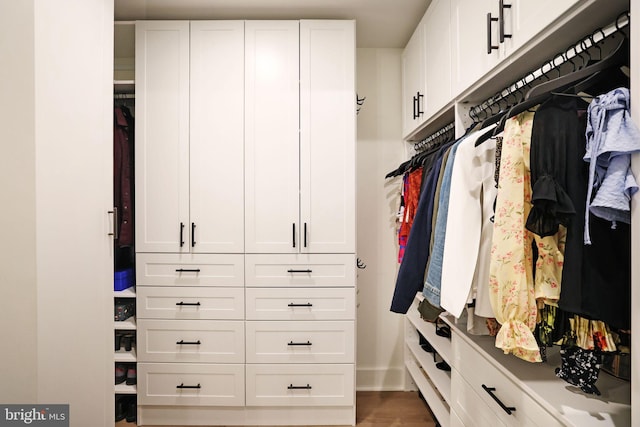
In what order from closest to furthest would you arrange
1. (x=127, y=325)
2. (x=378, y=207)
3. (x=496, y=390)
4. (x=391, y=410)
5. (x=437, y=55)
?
1. (x=496, y=390)
2. (x=437, y=55)
3. (x=127, y=325)
4. (x=391, y=410)
5. (x=378, y=207)

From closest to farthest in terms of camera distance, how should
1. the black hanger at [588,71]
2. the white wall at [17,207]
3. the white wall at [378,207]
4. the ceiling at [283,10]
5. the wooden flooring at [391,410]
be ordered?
the black hanger at [588,71], the white wall at [17,207], the ceiling at [283,10], the wooden flooring at [391,410], the white wall at [378,207]

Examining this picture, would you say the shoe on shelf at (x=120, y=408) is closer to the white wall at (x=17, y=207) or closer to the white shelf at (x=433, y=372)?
the white wall at (x=17, y=207)

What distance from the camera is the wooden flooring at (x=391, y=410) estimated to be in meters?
2.12

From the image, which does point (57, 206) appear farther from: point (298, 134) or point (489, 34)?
point (489, 34)

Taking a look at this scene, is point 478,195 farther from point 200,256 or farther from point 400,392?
point 400,392

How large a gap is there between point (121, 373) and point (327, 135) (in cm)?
189

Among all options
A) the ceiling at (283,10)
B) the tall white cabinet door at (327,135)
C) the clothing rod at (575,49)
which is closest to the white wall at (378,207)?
the ceiling at (283,10)

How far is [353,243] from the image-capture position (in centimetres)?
206

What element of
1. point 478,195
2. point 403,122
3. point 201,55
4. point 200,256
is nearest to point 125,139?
point 201,55

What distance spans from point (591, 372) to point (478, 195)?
55cm

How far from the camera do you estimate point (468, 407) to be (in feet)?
4.68

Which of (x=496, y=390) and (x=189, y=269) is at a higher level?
(x=189, y=269)

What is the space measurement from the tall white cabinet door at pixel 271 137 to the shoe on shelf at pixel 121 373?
Answer: 1.07 metres

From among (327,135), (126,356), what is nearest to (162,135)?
(327,135)
